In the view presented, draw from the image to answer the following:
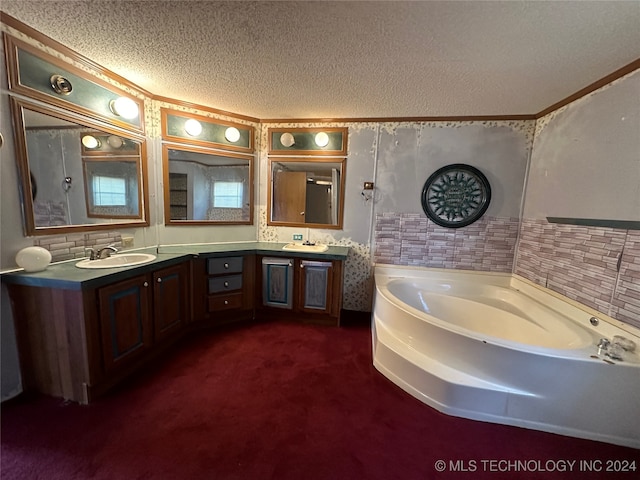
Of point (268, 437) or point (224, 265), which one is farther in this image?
point (224, 265)

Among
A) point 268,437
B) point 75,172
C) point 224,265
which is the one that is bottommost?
point 268,437

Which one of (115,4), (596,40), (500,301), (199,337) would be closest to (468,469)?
(500,301)

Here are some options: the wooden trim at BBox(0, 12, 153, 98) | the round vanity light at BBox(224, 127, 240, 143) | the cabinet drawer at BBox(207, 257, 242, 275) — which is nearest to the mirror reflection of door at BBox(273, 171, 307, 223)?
the round vanity light at BBox(224, 127, 240, 143)

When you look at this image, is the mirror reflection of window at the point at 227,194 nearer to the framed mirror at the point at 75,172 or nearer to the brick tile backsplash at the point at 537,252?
the framed mirror at the point at 75,172

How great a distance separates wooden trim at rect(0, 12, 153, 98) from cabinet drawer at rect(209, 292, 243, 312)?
2000mm

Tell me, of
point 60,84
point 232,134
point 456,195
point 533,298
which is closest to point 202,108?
point 232,134

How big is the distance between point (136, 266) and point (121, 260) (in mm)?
414

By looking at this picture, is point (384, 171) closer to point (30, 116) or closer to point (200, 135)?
point (200, 135)

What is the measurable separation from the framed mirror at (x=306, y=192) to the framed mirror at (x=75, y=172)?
1298 mm

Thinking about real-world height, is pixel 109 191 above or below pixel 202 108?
below

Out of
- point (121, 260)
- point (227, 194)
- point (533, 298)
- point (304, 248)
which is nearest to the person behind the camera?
point (121, 260)

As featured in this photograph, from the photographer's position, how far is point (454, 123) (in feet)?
8.41

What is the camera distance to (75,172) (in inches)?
70.5

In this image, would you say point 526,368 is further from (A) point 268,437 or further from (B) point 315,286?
(B) point 315,286
